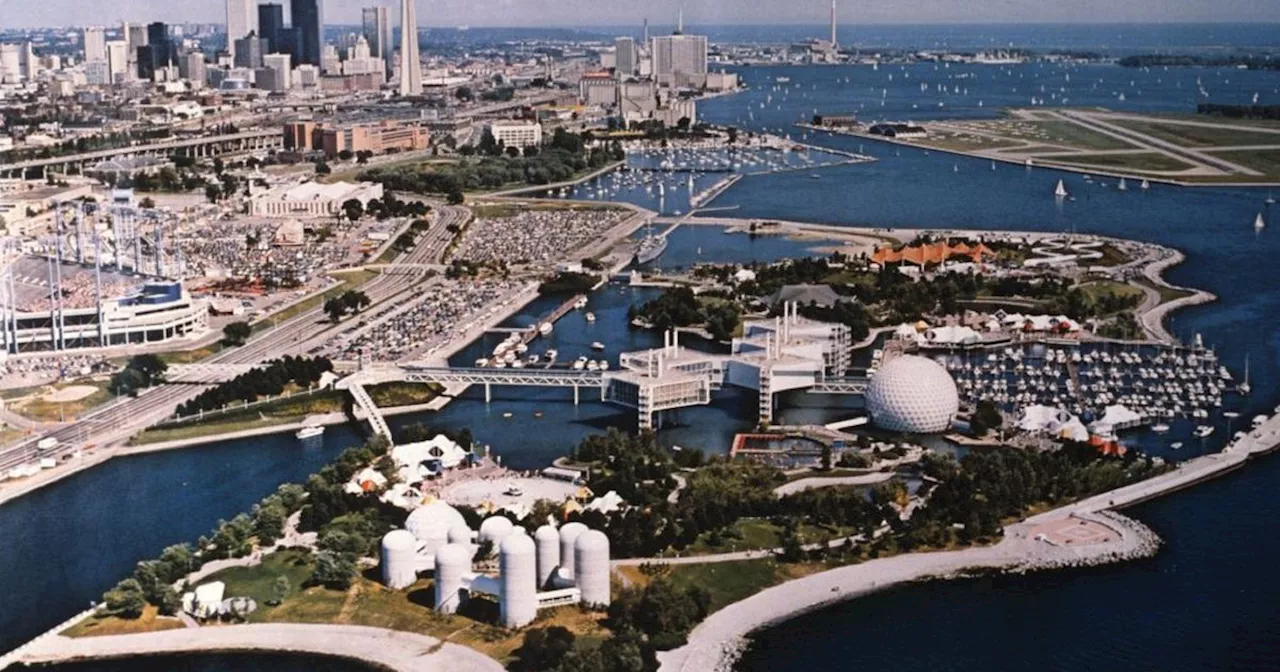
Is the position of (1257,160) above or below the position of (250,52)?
below

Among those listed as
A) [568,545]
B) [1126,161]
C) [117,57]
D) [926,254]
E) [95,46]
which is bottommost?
[568,545]

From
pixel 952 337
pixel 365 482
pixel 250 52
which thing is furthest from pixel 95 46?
pixel 365 482

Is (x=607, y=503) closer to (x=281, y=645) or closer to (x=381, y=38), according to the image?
(x=281, y=645)

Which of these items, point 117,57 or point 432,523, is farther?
point 117,57

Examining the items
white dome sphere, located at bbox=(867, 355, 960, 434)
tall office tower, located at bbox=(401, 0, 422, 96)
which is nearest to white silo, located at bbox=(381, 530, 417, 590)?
white dome sphere, located at bbox=(867, 355, 960, 434)

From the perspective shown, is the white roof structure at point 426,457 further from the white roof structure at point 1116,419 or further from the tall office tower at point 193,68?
the tall office tower at point 193,68

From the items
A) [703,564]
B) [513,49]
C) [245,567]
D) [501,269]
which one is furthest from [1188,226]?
[513,49]

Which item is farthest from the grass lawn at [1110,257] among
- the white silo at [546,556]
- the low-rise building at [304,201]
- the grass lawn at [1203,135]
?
the grass lawn at [1203,135]

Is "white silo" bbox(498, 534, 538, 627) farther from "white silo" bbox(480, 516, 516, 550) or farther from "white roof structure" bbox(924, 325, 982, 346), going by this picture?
"white roof structure" bbox(924, 325, 982, 346)
